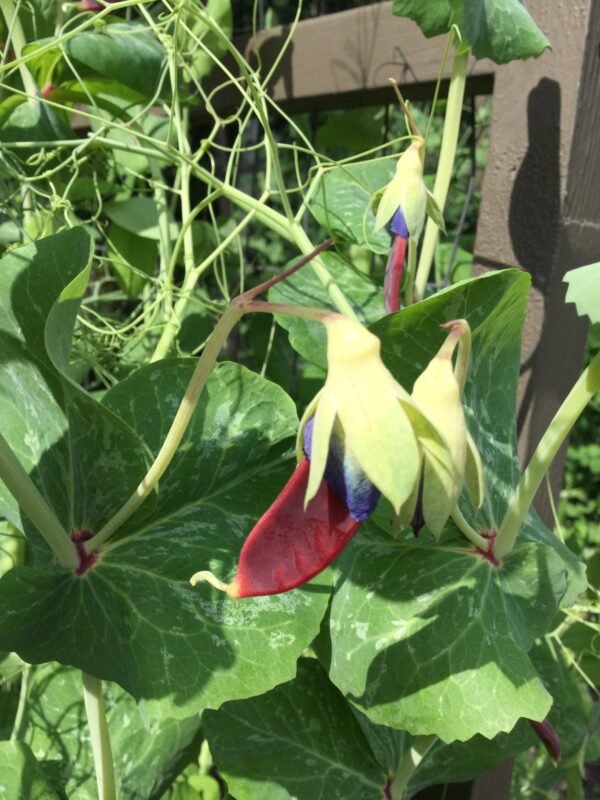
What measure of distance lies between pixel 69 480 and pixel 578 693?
58 centimetres

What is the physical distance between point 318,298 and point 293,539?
1.22ft

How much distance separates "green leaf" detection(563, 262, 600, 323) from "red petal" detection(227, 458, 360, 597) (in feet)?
0.50

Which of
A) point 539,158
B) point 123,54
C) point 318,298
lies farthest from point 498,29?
point 123,54

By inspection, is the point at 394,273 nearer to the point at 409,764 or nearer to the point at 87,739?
the point at 409,764

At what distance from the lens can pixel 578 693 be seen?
0.82 meters

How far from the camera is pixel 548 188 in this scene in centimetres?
73

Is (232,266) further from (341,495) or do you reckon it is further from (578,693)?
(341,495)

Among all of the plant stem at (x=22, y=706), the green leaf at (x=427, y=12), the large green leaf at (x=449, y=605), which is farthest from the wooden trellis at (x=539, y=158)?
the plant stem at (x=22, y=706)

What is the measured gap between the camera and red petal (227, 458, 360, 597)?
0.36m

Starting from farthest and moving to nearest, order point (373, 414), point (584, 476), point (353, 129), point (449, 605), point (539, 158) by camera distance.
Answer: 1. point (584, 476)
2. point (353, 129)
3. point (539, 158)
4. point (449, 605)
5. point (373, 414)

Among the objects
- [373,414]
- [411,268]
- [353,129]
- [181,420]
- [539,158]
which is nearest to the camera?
[373,414]

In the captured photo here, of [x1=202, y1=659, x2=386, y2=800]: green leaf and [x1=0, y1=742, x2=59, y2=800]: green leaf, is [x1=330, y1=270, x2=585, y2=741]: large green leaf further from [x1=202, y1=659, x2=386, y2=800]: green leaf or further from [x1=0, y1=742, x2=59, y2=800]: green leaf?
[x1=0, y1=742, x2=59, y2=800]: green leaf

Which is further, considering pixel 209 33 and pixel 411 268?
pixel 209 33

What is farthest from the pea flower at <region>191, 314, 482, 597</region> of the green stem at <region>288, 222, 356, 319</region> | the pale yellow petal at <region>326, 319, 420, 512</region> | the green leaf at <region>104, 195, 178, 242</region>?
the green leaf at <region>104, 195, 178, 242</region>
